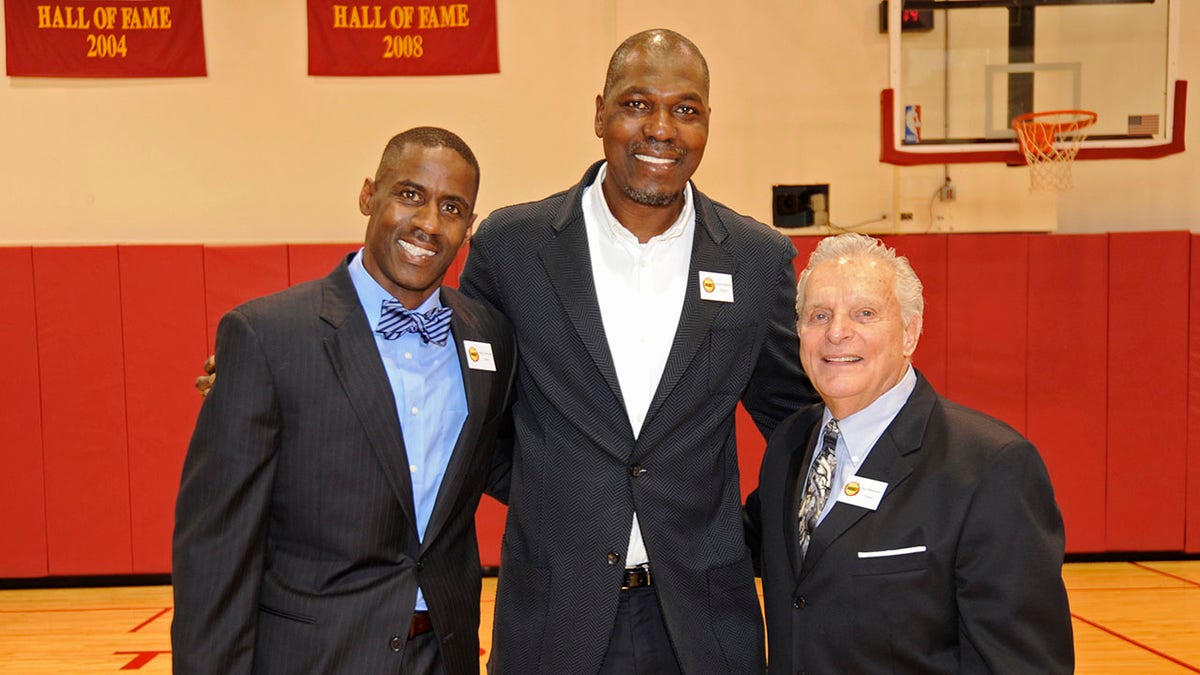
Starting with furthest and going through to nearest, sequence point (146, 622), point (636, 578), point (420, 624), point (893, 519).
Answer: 1. point (146, 622)
2. point (636, 578)
3. point (420, 624)
4. point (893, 519)

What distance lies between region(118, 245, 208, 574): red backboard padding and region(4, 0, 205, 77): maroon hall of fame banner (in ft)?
4.64

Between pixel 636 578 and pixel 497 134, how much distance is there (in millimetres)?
5462

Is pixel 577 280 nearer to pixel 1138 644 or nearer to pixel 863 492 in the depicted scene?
pixel 863 492

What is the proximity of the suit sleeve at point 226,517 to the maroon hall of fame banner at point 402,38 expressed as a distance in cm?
566

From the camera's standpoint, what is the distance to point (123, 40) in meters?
7.02

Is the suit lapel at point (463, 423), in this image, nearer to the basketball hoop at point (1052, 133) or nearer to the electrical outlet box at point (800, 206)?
the basketball hoop at point (1052, 133)

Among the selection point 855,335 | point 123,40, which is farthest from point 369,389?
point 123,40

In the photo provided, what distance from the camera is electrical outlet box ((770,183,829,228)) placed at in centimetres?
722

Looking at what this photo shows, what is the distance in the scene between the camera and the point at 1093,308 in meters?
6.81

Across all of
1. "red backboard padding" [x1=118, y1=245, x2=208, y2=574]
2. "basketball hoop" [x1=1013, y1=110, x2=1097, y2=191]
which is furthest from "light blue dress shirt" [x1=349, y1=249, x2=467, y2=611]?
"basketball hoop" [x1=1013, y1=110, x2=1097, y2=191]

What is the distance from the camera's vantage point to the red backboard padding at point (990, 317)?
6812 mm

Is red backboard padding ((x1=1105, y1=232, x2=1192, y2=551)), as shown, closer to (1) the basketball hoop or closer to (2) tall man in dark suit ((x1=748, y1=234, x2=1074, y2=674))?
(1) the basketball hoop

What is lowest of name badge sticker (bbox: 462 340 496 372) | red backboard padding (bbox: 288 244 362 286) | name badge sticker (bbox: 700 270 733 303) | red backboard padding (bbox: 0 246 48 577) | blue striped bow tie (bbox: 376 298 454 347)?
red backboard padding (bbox: 0 246 48 577)

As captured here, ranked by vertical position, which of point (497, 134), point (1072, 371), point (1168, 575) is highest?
point (497, 134)
